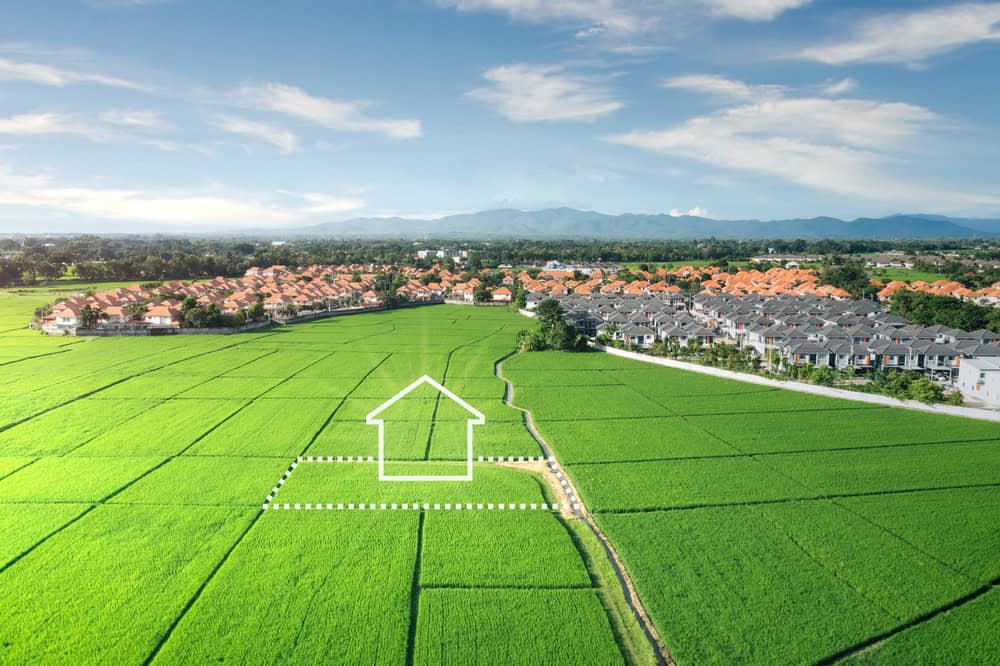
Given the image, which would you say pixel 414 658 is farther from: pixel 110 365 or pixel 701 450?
pixel 110 365

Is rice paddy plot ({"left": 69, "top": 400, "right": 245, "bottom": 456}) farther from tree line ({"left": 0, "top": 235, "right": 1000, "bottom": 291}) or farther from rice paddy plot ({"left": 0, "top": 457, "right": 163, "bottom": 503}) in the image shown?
tree line ({"left": 0, "top": 235, "right": 1000, "bottom": 291})

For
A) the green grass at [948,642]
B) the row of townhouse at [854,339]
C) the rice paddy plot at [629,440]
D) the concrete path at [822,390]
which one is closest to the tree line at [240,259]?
the row of townhouse at [854,339]

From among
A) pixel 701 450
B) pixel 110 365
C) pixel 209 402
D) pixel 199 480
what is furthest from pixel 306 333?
pixel 701 450

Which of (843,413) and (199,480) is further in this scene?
(843,413)

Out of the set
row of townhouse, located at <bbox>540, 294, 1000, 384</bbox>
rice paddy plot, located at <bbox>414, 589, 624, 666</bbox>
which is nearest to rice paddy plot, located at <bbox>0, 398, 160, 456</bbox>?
rice paddy plot, located at <bbox>414, 589, 624, 666</bbox>

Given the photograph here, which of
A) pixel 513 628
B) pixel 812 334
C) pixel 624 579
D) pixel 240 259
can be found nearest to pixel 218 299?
pixel 812 334
